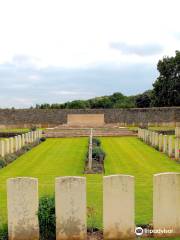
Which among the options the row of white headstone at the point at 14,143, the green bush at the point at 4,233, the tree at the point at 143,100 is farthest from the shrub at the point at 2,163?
the tree at the point at 143,100

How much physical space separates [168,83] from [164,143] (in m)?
31.9

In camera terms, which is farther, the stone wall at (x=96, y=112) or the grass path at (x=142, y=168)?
the stone wall at (x=96, y=112)

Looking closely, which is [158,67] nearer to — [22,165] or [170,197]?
[22,165]

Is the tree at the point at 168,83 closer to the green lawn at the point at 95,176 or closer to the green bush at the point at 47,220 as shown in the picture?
the green lawn at the point at 95,176

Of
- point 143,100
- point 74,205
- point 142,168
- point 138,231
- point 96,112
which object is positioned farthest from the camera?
point 143,100

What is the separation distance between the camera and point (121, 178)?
5.38 meters

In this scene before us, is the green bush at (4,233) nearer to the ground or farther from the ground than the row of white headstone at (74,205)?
nearer to the ground

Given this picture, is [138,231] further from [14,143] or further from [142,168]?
[14,143]

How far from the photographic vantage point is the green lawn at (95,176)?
24.1ft

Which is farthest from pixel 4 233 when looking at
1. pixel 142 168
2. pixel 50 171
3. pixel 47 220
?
pixel 142 168

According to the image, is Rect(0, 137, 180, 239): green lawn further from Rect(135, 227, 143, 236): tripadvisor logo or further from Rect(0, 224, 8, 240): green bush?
Rect(0, 224, 8, 240): green bush

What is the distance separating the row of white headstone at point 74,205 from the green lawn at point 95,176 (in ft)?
1.52

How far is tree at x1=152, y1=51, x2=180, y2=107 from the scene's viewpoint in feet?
158

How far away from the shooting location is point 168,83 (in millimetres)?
48281
